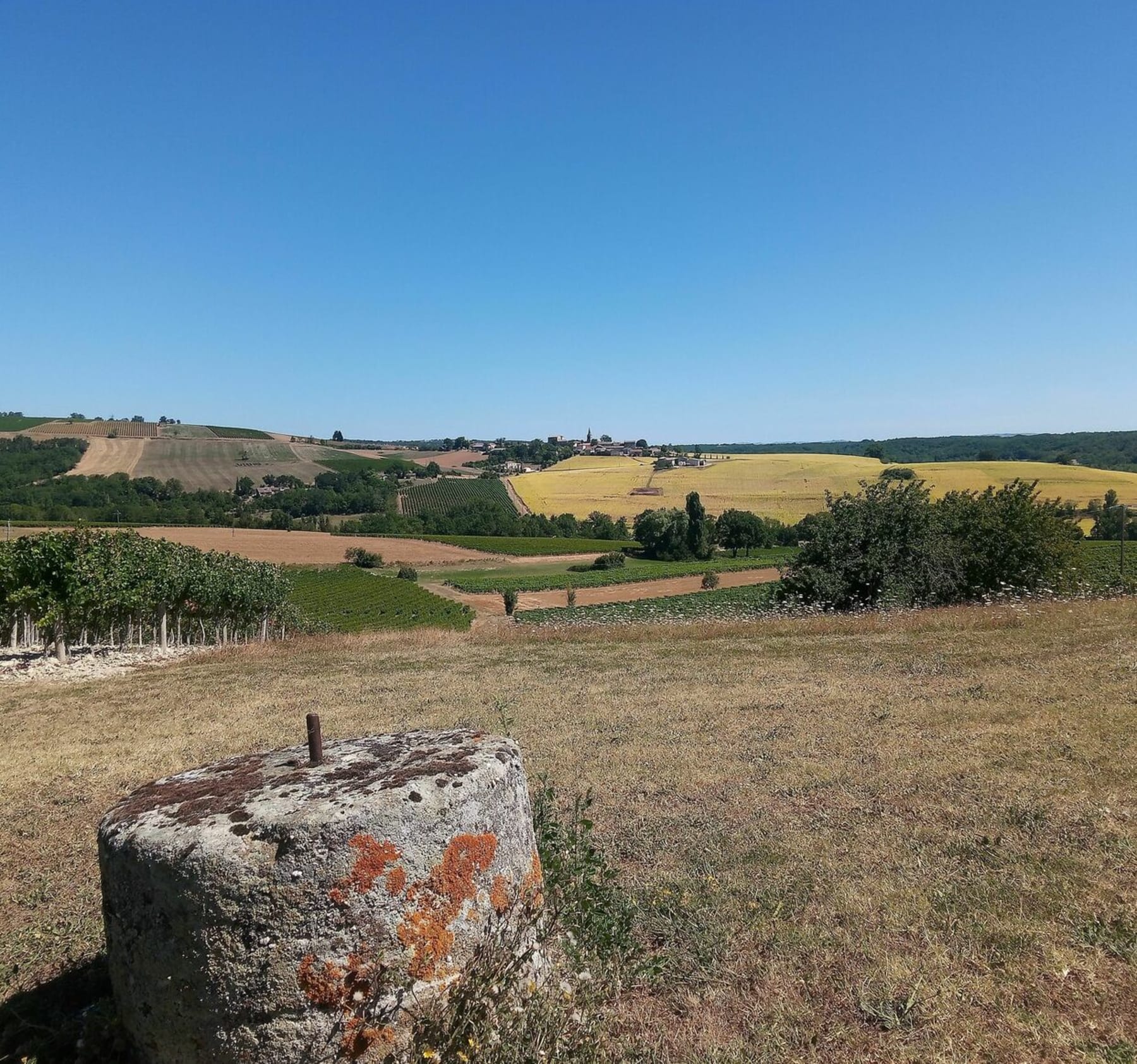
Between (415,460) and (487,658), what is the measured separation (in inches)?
6575

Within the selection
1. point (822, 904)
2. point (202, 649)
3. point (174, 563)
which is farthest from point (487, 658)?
point (174, 563)

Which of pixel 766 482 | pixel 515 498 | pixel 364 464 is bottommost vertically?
pixel 515 498

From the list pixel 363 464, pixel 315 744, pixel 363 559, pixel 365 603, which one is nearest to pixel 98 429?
pixel 363 464

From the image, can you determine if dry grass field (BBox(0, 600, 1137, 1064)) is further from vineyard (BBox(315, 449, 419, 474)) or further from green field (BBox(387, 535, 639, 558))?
vineyard (BBox(315, 449, 419, 474))

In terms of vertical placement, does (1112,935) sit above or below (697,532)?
above

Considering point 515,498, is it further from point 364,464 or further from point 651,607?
point 651,607

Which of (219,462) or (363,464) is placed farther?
(363,464)

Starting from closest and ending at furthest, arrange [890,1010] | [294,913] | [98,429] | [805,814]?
[294,913]
[890,1010]
[805,814]
[98,429]

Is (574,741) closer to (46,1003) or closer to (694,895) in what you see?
(694,895)

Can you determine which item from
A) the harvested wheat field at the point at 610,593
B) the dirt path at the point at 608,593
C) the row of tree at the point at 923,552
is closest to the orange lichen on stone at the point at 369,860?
the row of tree at the point at 923,552

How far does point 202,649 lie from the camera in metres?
24.3

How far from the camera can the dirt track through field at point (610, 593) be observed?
6303cm

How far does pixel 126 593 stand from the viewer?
2592 cm

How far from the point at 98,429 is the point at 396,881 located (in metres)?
181
